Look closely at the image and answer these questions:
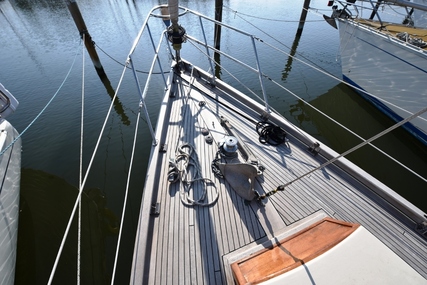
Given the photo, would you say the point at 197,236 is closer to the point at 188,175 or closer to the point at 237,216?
the point at 237,216

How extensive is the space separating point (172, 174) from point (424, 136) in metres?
7.23

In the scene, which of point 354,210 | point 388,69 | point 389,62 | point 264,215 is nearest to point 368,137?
point 388,69

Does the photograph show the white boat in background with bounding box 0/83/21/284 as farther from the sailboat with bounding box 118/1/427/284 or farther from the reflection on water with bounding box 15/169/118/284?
the sailboat with bounding box 118/1/427/284

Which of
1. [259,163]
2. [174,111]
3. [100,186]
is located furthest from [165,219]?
[100,186]

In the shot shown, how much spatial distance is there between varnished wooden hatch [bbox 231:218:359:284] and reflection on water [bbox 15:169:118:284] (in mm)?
2829

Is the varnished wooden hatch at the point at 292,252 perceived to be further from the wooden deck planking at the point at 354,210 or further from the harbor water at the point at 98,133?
the harbor water at the point at 98,133

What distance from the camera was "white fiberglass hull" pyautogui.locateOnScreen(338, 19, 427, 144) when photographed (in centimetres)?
560

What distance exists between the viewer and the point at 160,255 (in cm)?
244

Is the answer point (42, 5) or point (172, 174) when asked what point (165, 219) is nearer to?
point (172, 174)

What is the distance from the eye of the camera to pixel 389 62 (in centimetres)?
626

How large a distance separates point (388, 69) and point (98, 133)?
30.7 feet

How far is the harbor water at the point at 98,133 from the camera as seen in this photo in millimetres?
3990

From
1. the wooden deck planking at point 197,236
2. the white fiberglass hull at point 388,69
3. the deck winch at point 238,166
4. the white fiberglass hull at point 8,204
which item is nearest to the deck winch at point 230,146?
the deck winch at point 238,166

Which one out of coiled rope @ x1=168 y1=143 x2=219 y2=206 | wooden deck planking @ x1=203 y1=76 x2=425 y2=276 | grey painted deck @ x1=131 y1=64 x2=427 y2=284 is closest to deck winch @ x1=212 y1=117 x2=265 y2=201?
grey painted deck @ x1=131 y1=64 x2=427 y2=284
